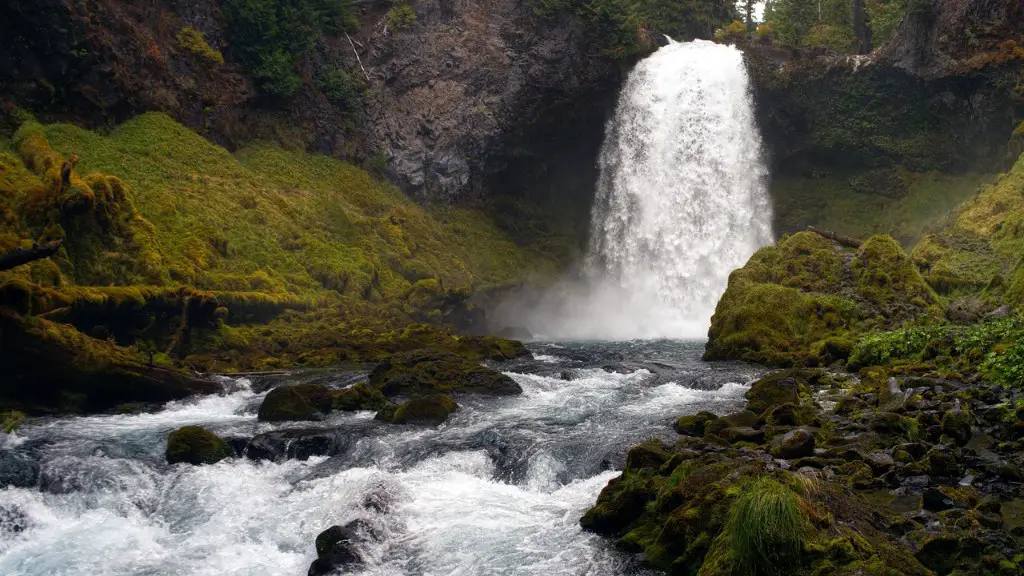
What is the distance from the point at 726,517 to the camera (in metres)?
8.88

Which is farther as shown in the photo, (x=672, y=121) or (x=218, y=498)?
(x=672, y=121)

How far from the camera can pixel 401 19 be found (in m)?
47.9

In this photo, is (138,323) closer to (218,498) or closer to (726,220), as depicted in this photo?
(218,498)

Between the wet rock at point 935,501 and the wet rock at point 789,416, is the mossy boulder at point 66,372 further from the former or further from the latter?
the wet rock at point 935,501

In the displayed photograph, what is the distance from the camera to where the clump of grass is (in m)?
7.70

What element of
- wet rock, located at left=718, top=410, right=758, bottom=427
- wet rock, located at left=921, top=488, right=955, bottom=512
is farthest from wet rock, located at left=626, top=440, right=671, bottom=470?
wet rock, located at left=921, top=488, right=955, bottom=512

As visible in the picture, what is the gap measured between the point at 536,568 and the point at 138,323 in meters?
17.3

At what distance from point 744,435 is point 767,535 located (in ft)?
17.6

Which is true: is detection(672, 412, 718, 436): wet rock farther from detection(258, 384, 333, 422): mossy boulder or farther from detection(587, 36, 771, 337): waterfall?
detection(587, 36, 771, 337): waterfall

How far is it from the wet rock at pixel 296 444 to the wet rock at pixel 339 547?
3839 mm

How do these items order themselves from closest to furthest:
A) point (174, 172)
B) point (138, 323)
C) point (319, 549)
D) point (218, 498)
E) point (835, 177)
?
point (319, 549), point (218, 498), point (138, 323), point (174, 172), point (835, 177)

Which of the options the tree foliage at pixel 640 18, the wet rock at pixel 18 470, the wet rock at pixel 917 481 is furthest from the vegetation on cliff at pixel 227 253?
the wet rock at pixel 917 481

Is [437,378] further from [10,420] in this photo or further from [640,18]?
[640,18]

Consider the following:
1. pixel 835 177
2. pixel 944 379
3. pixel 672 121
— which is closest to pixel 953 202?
pixel 835 177
